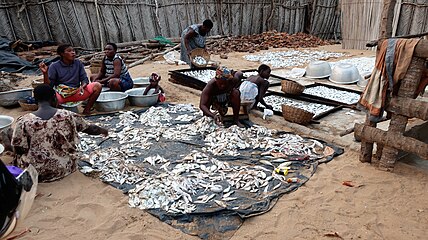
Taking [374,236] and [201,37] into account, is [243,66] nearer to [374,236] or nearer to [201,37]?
[201,37]

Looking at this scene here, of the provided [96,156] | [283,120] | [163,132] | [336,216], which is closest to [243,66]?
[283,120]

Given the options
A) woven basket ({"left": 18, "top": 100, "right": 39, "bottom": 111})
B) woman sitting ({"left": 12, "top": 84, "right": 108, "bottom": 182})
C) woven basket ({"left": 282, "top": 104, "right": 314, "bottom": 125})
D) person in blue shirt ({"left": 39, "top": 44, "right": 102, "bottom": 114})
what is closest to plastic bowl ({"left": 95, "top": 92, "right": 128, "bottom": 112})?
person in blue shirt ({"left": 39, "top": 44, "right": 102, "bottom": 114})

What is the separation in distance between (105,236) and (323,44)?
13.2 meters

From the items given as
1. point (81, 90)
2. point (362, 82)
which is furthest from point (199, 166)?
point (362, 82)

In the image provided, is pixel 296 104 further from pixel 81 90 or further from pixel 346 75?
pixel 81 90

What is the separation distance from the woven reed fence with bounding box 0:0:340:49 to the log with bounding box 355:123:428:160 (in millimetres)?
8849

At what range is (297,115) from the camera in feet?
15.0

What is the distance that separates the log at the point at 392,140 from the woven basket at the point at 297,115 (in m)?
0.98

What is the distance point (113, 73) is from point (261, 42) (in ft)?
28.7

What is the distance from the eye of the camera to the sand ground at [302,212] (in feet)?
8.55

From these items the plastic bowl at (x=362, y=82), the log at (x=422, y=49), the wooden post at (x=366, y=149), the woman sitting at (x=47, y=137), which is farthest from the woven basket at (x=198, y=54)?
the log at (x=422, y=49)

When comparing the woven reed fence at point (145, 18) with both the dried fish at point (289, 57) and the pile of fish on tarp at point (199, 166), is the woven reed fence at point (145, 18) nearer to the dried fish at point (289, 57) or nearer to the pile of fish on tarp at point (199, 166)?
the dried fish at point (289, 57)

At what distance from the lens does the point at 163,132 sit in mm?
4465

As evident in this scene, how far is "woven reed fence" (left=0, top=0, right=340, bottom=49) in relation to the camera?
9.70 metres
